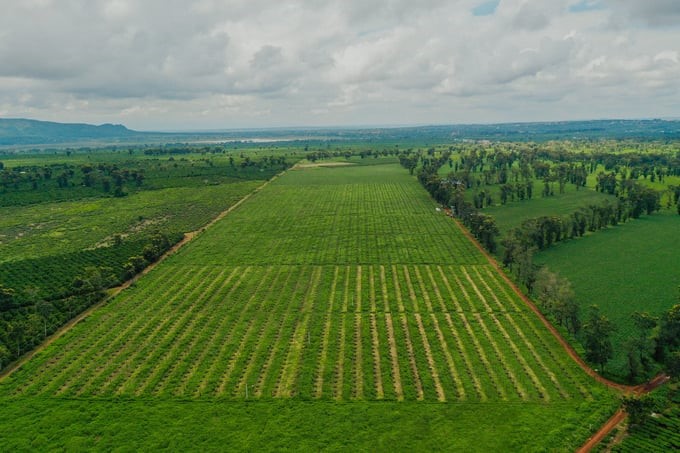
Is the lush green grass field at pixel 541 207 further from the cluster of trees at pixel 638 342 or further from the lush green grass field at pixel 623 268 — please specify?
the cluster of trees at pixel 638 342

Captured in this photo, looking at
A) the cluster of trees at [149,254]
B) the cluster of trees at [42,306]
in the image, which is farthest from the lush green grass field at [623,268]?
the cluster of trees at [149,254]

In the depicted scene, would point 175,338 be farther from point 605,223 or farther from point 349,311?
point 605,223

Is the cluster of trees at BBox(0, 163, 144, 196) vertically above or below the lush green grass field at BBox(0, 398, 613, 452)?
above

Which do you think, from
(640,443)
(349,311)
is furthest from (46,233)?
(640,443)

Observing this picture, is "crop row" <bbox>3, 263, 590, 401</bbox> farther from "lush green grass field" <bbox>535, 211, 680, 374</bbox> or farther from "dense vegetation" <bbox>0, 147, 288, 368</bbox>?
"lush green grass field" <bbox>535, 211, 680, 374</bbox>

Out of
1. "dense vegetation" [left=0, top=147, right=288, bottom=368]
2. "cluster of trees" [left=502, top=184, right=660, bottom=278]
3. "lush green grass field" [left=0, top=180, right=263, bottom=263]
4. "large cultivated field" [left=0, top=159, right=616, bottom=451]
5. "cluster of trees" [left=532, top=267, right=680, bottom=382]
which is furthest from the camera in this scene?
"lush green grass field" [left=0, top=180, right=263, bottom=263]

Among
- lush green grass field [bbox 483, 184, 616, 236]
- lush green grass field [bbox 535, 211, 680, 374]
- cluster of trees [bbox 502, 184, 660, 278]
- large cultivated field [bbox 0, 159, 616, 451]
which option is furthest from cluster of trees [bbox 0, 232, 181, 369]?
lush green grass field [bbox 483, 184, 616, 236]

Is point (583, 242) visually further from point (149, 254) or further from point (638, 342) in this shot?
point (149, 254)

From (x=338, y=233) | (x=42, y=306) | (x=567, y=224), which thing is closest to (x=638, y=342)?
(x=567, y=224)
